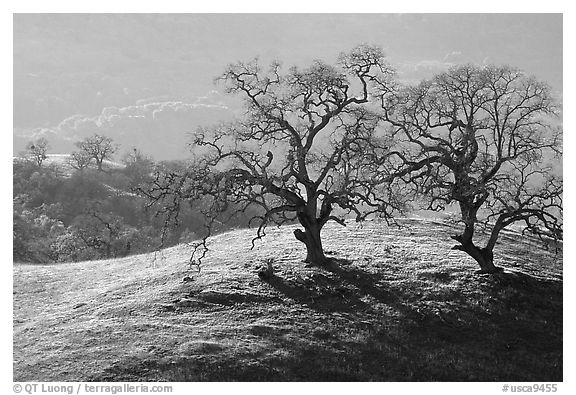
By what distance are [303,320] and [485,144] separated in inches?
593

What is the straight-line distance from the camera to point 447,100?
125 ft

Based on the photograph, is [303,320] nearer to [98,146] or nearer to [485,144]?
[485,144]

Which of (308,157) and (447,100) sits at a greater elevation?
(447,100)

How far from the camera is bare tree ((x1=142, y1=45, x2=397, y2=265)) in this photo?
38.1 m

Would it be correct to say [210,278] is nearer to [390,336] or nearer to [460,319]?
[390,336]

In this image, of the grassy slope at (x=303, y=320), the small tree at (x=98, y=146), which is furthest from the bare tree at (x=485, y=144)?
the small tree at (x=98, y=146)

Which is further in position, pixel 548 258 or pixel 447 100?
pixel 548 258

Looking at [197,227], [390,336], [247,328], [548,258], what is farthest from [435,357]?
[197,227]

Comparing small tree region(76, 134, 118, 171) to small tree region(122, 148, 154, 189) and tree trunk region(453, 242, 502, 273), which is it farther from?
tree trunk region(453, 242, 502, 273)

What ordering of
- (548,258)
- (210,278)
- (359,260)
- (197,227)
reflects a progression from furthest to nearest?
(197,227)
(548,258)
(359,260)
(210,278)

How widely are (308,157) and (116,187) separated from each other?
419ft

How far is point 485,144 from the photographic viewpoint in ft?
124

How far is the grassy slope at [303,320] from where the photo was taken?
28.9 meters
